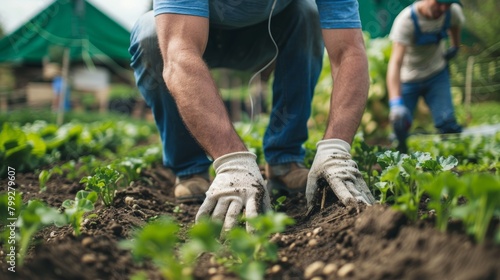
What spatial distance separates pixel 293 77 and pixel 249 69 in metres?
0.51

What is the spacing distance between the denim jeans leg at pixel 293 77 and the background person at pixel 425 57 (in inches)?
58.7

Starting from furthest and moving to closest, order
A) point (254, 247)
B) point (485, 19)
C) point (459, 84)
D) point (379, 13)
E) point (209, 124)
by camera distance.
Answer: point (485, 19) < point (459, 84) < point (379, 13) < point (209, 124) < point (254, 247)

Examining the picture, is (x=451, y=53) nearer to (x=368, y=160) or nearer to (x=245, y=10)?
(x=368, y=160)

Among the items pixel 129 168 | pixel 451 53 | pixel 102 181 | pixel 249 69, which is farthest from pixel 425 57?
pixel 102 181

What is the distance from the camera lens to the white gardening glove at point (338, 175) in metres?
1.76

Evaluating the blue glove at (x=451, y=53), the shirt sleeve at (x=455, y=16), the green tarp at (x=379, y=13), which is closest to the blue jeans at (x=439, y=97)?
the blue glove at (x=451, y=53)

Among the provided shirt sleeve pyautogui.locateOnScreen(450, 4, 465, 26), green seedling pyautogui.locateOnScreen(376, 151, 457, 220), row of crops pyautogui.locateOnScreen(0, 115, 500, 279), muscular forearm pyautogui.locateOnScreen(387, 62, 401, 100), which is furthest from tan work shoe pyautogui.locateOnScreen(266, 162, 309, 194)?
shirt sleeve pyautogui.locateOnScreen(450, 4, 465, 26)

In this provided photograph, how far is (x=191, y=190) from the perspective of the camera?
2.54 meters

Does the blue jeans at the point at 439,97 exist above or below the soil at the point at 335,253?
below

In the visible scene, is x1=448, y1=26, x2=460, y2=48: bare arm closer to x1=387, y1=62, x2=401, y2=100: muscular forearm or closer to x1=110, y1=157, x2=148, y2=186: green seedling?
x1=387, y1=62, x2=401, y2=100: muscular forearm

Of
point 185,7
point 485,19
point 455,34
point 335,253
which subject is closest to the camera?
point 335,253

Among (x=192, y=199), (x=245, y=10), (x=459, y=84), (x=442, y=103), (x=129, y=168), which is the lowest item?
(x=459, y=84)

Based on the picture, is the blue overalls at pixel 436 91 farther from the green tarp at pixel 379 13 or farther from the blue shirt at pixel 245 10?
the blue shirt at pixel 245 10

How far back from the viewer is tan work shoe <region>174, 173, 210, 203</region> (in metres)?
2.50
